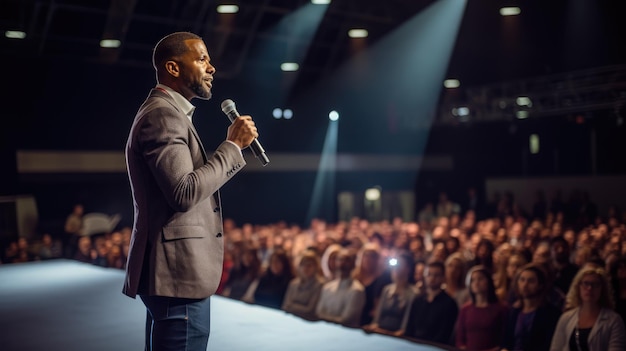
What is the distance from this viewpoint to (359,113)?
15.1m

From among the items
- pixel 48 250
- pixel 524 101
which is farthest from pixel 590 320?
pixel 524 101

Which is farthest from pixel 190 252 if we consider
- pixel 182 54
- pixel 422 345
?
pixel 422 345

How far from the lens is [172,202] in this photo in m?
1.31

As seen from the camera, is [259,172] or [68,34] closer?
[68,34]

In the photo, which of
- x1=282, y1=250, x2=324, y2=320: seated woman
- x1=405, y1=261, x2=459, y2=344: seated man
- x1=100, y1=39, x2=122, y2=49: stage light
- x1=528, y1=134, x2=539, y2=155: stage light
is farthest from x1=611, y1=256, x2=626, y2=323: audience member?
x1=528, y1=134, x2=539, y2=155: stage light

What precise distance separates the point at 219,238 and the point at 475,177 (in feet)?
48.9

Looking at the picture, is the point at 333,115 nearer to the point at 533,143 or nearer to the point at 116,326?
the point at 533,143

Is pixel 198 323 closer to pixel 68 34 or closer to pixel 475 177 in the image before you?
pixel 68 34

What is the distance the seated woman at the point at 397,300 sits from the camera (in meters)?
4.17

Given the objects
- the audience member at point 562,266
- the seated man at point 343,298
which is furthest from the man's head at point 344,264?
the audience member at point 562,266

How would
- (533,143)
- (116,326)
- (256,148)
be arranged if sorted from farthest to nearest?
1. (533,143)
2. (116,326)
3. (256,148)

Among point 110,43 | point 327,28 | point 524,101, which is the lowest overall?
point 524,101

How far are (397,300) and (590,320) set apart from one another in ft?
4.36

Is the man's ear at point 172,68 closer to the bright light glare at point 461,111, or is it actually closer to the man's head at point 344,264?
the man's head at point 344,264
